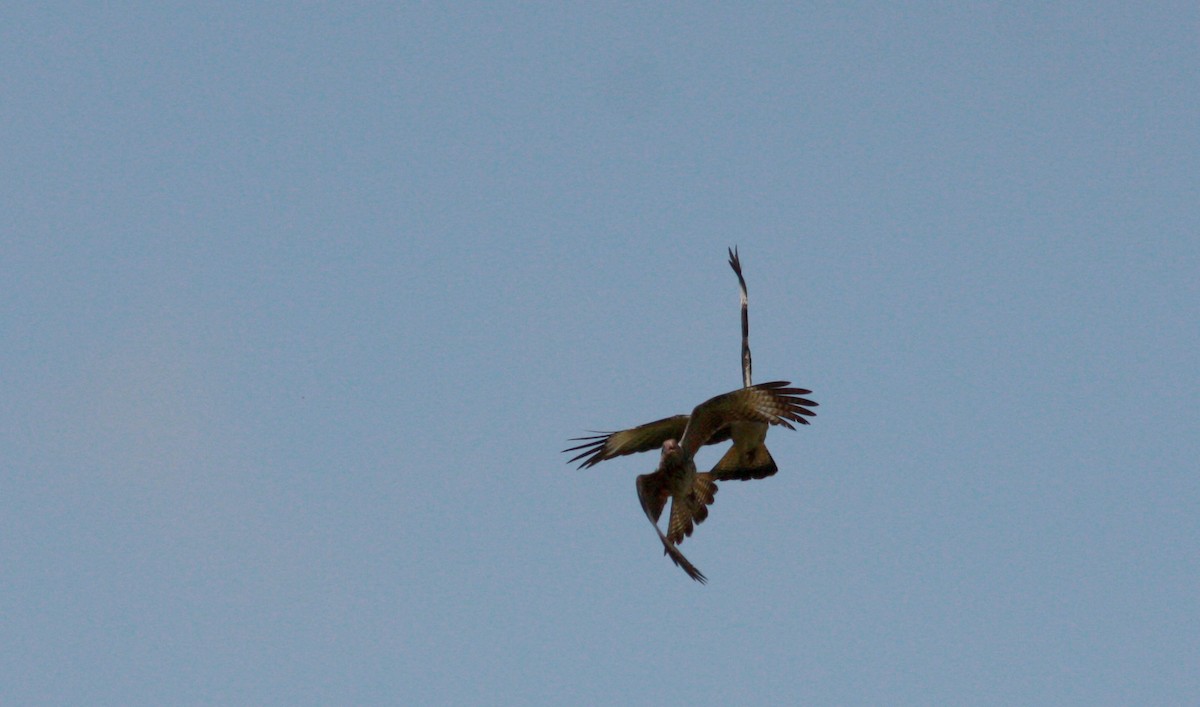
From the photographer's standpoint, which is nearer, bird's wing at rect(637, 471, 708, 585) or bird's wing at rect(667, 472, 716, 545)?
bird's wing at rect(637, 471, 708, 585)

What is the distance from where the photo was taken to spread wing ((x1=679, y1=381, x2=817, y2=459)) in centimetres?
1833

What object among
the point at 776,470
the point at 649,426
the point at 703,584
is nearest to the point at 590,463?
the point at 649,426

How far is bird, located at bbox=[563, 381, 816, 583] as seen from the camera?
18.3 metres

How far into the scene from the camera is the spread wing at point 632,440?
2000 cm

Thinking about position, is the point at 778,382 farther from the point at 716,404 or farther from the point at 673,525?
the point at 673,525

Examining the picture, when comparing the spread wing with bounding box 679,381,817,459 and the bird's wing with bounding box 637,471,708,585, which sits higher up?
the spread wing with bounding box 679,381,817,459

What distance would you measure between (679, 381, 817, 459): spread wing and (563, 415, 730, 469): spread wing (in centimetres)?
96

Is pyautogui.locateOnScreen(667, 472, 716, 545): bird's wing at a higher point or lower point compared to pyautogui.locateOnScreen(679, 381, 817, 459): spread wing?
lower

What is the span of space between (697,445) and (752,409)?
3.33ft

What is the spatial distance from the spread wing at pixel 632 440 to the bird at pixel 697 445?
20cm

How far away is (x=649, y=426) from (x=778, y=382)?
2.40m

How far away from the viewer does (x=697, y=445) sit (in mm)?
19312

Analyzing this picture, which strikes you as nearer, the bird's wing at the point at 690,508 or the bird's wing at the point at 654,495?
A: the bird's wing at the point at 654,495

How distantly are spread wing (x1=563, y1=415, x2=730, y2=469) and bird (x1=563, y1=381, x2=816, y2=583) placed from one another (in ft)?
0.67
